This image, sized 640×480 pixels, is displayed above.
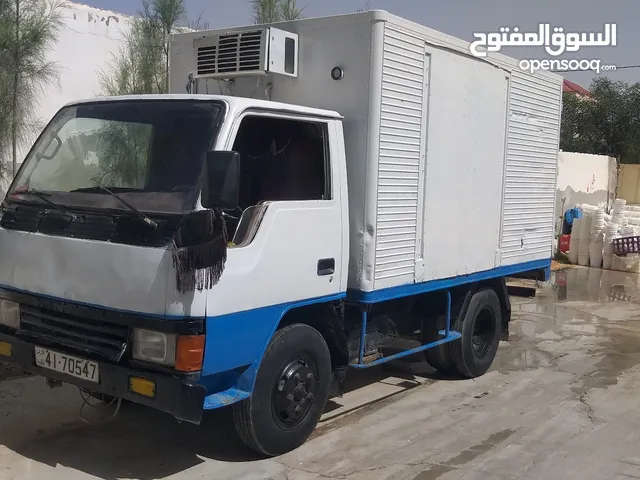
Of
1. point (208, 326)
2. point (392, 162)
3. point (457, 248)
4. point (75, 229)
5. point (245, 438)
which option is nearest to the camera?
point (208, 326)

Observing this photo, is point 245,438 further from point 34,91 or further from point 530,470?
point 34,91

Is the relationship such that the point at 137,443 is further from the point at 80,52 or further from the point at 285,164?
the point at 80,52

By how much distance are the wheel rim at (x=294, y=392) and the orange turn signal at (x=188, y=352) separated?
774 mm

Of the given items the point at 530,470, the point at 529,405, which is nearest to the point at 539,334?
the point at 529,405

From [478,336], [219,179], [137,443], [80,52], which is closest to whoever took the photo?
[219,179]

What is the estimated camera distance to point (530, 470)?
14.8 feet

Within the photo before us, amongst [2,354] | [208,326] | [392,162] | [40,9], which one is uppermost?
[40,9]

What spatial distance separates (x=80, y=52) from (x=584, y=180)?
44.2 feet

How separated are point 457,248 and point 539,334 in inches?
139

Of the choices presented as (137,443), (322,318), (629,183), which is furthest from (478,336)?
(629,183)

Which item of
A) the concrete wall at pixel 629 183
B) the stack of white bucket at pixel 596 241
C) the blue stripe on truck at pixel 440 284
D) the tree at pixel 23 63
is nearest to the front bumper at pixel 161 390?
the blue stripe on truck at pixel 440 284

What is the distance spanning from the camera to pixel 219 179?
3650 millimetres

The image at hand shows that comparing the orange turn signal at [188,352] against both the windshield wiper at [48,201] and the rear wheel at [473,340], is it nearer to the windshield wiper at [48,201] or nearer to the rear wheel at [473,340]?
the windshield wiper at [48,201]

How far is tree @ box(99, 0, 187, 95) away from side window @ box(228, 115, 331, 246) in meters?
6.22
